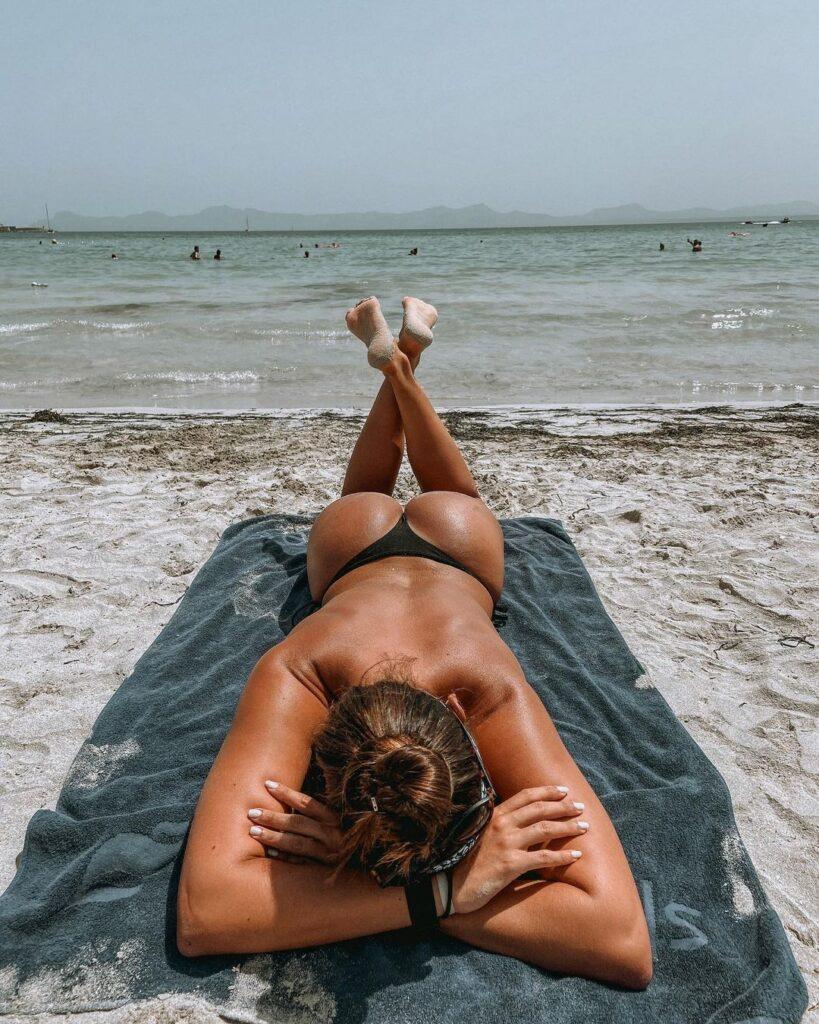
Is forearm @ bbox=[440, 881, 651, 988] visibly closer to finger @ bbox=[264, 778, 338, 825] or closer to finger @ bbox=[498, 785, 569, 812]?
finger @ bbox=[498, 785, 569, 812]

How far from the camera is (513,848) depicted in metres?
1.83

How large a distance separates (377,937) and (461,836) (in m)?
0.45

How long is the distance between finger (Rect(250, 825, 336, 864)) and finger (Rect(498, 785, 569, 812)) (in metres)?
0.47

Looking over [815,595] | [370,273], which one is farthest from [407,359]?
[370,273]

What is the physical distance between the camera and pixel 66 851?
2238mm

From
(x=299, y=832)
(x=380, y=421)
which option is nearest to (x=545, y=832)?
(x=299, y=832)

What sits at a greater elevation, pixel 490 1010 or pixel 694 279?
pixel 694 279

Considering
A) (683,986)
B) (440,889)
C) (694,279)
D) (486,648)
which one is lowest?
(683,986)

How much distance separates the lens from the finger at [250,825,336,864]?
1879 mm

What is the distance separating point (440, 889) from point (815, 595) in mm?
2739

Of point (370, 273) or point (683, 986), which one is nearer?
point (683, 986)

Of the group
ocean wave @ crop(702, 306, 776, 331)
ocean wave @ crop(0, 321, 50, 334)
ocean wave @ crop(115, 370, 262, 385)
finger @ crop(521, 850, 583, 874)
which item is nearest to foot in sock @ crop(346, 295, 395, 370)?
finger @ crop(521, 850, 583, 874)

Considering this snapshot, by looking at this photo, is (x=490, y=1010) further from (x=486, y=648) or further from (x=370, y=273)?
A: (x=370, y=273)

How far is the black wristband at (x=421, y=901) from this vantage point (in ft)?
6.09
